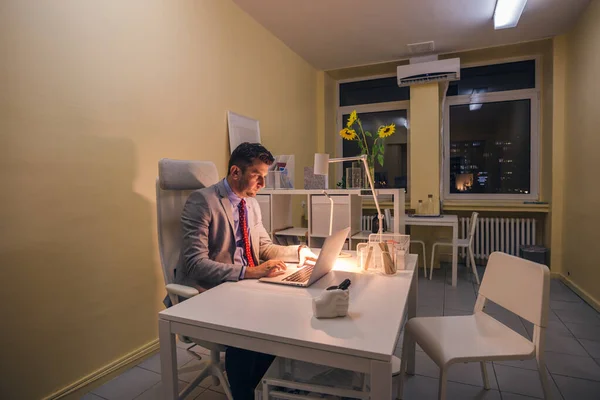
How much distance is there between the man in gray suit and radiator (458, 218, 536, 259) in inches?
151

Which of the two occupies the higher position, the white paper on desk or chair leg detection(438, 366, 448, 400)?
the white paper on desk

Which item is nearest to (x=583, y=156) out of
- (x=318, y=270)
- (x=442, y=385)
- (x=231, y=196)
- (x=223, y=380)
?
(x=442, y=385)

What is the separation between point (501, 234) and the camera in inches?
190

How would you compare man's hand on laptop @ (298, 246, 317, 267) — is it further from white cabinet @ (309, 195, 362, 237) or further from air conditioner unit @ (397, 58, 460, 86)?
air conditioner unit @ (397, 58, 460, 86)

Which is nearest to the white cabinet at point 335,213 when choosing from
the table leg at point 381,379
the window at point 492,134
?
the table leg at point 381,379

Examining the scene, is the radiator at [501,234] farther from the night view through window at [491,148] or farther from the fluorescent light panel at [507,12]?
the fluorescent light panel at [507,12]

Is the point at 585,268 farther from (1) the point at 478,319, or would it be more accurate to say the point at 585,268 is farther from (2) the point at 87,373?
(2) the point at 87,373

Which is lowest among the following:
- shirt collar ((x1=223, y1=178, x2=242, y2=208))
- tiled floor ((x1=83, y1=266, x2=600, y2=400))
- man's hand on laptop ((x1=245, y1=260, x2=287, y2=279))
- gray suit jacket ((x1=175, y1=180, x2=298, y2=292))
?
tiled floor ((x1=83, y1=266, x2=600, y2=400))

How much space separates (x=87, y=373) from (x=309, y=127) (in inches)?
151

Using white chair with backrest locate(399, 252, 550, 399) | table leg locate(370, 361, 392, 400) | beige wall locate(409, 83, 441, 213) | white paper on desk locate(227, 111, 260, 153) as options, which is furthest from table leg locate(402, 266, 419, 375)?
beige wall locate(409, 83, 441, 213)

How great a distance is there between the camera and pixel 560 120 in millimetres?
4199

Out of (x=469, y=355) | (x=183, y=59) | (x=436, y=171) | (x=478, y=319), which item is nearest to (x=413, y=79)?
(x=436, y=171)

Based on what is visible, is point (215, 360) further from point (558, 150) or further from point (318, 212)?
point (558, 150)

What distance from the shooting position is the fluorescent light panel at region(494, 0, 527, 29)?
3.33 m
